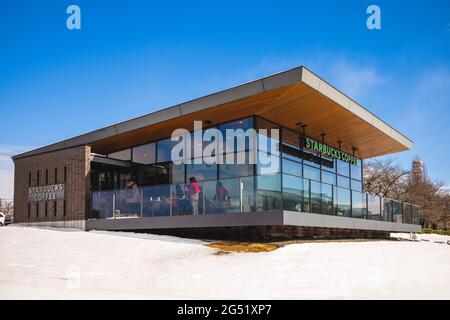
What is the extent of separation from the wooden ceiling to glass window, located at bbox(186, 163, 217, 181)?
1496mm

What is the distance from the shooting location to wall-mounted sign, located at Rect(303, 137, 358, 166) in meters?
18.7

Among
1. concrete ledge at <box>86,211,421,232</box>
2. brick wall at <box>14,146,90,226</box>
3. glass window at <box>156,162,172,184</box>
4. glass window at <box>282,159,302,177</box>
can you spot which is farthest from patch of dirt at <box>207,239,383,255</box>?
brick wall at <box>14,146,90,226</box>

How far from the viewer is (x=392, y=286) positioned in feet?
25.6

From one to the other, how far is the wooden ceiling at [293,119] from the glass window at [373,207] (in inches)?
105

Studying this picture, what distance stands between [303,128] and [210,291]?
11423mm

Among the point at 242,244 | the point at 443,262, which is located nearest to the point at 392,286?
the point at 443,262

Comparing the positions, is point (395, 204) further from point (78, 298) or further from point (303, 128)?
point (78, 298)

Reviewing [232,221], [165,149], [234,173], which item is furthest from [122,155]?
[232,221]

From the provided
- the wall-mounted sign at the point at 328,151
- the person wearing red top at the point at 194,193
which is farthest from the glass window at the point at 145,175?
the wall-mounted sign at the point at 328,151

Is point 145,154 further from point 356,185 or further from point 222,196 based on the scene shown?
point 356,185

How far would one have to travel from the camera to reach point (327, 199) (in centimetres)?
1555

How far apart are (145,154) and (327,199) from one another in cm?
799

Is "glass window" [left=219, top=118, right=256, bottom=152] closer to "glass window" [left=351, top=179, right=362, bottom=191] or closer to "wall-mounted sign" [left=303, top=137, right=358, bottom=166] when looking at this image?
"wall-mounted sign" [left=303, top=137, right=358, bottom=166]

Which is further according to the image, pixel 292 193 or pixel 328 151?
pixel 328 151
